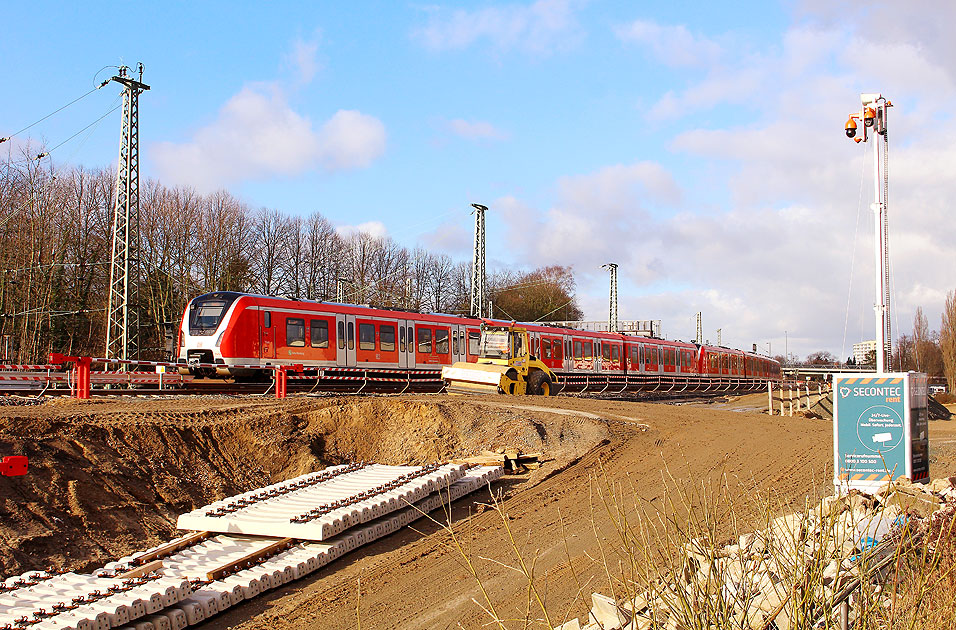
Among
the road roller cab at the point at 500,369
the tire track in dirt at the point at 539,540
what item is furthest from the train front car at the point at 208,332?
the tire track in dirt at the point at 539,540

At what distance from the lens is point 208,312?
2178 centimetres

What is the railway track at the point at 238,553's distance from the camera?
6828 mm

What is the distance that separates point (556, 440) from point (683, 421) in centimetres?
405

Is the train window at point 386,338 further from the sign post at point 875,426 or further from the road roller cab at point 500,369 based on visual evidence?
the sign post at point 875,426

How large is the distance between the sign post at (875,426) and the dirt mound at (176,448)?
6.10m

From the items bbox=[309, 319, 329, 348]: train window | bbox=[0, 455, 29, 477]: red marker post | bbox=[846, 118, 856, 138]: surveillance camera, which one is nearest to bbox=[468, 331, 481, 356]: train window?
bbox=[309, 319, 329, 348]: train window

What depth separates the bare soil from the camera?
25.2 ft

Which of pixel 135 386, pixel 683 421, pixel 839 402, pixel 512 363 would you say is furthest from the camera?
pixel 512 363

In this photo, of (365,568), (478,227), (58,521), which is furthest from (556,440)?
(478,227)

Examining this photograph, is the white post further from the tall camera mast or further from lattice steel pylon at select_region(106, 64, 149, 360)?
lattice steel pylon at select_region(106, 64, 149, 360)

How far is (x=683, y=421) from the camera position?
58.6ft

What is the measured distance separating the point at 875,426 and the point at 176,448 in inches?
441

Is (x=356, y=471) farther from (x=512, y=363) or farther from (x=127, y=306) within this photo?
(x=127, y=306)

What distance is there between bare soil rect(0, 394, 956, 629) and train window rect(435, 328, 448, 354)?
7.63 metres
